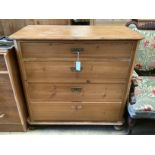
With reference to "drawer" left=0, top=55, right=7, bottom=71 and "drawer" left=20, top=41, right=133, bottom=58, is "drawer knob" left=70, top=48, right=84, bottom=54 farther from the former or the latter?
"drawer" left=0, top=55, right=7, bottom=71

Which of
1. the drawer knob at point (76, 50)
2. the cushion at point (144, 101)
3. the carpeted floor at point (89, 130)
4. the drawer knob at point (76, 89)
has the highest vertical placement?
the drawer knob at point (76, 50)

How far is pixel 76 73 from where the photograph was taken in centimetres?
115

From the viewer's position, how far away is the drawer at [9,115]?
1.29 metres

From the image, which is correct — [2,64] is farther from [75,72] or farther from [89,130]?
[89,130]

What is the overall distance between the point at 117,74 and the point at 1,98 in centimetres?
91

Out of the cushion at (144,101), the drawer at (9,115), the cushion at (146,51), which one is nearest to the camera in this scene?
the cushion at (144,101)

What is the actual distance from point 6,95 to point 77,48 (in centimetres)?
66

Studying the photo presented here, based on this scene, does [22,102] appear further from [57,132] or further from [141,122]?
[141,122]

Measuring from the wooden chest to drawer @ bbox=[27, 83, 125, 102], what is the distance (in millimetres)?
106

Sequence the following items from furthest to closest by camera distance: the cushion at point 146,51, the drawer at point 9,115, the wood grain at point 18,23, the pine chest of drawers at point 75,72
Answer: the wood grain at point 18,23, the cushion at point 146,51, the drawer at point 9,115, the pine chest of drawers at point 75,72

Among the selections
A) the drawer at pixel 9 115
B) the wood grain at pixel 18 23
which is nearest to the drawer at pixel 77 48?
the drawer at pixel 9 115

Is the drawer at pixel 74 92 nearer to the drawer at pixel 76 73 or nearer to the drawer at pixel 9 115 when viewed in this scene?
the drawer at pixel 76 73
